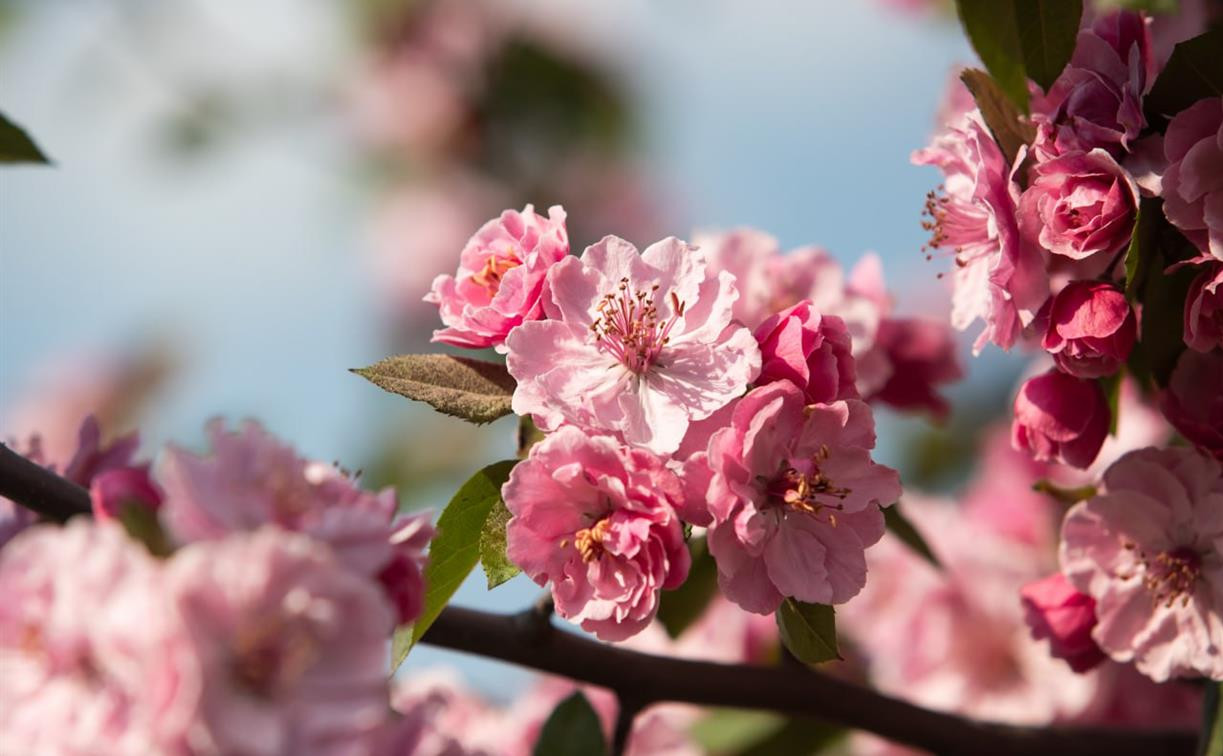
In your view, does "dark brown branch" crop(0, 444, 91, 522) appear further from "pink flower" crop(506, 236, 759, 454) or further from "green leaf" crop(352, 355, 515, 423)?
"pink flower" crop(506, 236, 759, 454)

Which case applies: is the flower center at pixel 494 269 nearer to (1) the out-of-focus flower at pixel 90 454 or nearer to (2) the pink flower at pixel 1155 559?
(1) the out-of-focus flower at pixel 90 454

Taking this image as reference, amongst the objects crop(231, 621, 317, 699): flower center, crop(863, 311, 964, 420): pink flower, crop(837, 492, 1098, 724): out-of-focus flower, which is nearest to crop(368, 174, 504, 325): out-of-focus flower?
crop(837, 492, 1098, 724): out-of-focus flower

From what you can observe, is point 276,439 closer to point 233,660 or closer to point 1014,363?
point 233,660

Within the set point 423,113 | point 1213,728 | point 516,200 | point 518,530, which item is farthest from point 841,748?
point 423,113

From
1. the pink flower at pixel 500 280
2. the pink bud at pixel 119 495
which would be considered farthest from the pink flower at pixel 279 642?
the pink flower at pixel 500 280

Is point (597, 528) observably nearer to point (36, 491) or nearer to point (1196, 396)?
point (36, 491)

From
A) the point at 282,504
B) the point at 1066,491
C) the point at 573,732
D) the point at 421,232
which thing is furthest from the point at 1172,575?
the point at 421,232
